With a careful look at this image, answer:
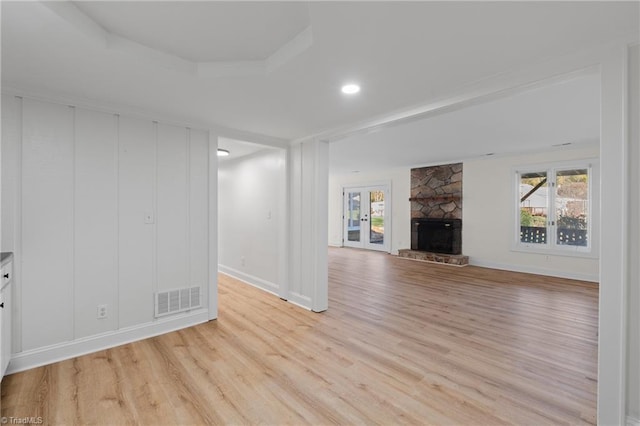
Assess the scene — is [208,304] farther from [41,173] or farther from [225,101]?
[225,101]

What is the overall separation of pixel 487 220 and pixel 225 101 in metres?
6.09

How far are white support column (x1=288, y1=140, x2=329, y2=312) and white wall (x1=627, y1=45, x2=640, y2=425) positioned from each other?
8.76 ft

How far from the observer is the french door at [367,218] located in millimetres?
8695

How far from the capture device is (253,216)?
4.84 metres

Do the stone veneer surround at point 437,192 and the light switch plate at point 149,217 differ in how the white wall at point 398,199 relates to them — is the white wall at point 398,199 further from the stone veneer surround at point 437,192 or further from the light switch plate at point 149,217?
the light switch plate at point 149,217

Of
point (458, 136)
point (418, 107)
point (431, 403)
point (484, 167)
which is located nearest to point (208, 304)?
point (431, 403)

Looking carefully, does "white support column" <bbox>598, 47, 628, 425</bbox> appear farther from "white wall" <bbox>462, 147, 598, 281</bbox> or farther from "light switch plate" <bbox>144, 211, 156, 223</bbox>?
"white wall" <bbox>462, 147, 598, 281</bbox>

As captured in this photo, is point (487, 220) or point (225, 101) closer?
point (225, 101)

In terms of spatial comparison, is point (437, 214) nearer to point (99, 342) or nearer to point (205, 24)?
point (205, 24)

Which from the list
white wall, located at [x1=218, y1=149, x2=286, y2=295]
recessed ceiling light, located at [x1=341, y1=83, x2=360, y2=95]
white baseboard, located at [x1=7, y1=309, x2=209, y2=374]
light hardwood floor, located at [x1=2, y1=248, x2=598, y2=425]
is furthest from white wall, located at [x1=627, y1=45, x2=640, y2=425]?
white baseboard, located at [x1=7, y1=309, x2=209, y2=374]

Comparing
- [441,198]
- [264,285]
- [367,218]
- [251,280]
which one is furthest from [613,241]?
[367,218]

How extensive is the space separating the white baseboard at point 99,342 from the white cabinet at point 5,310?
15 centimetres

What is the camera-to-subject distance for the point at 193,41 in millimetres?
1878

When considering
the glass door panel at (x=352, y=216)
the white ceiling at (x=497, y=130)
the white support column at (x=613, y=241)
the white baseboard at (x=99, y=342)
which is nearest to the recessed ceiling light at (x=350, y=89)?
the white ceiling at (x=497, y=130)
